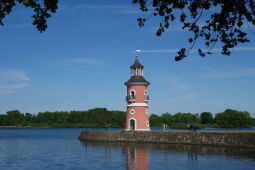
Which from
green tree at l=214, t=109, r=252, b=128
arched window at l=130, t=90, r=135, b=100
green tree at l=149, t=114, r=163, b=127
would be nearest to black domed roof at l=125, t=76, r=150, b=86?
arched window at l=130, t=90, r=135, b=100

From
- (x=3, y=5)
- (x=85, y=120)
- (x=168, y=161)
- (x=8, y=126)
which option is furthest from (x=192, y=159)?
(x=8, y=126)

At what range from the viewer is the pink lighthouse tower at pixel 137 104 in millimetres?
38406

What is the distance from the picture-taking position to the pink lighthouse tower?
38.4 meters

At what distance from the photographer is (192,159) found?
22.3 metres

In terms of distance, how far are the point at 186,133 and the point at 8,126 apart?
123 metres

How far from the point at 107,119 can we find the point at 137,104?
79.6m

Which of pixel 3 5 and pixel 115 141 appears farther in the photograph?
pixel 115 141

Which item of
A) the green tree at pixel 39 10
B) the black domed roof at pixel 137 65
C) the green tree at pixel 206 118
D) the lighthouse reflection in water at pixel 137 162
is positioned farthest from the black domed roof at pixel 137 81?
the green tree at pixel 206 118

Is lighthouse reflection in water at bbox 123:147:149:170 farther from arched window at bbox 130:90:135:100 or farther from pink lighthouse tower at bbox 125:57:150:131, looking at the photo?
arched window at bbox 130:90:135:100

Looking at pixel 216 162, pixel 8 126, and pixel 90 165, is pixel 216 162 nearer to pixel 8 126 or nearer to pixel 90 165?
pixel 90 165

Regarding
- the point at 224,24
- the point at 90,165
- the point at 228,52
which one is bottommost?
the point at 90,165

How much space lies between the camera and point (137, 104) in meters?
38.4

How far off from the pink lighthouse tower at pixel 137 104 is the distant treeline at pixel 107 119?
184 feet

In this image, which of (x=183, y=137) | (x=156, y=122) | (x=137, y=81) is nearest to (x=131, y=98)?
(x=137, y=81)
